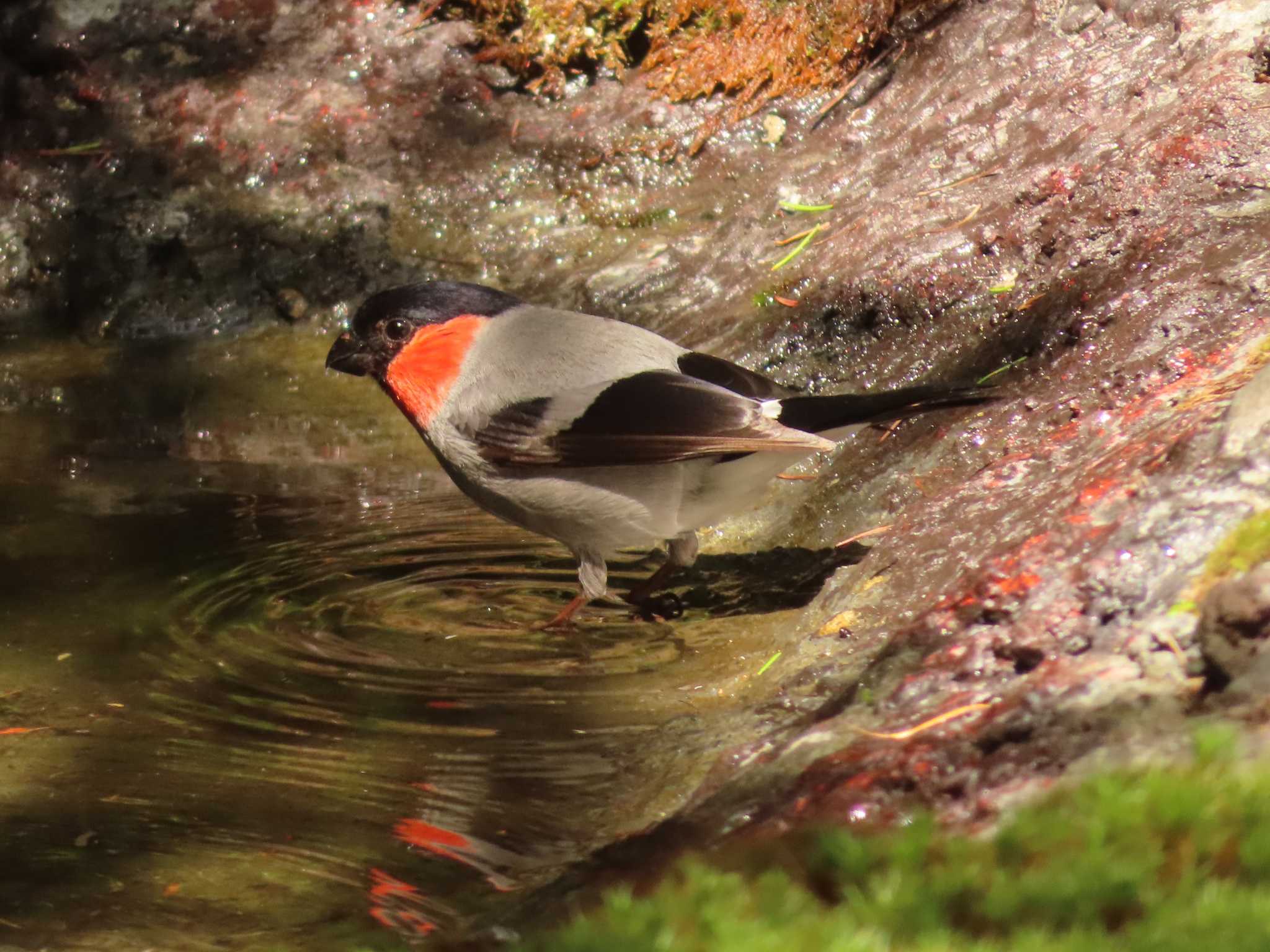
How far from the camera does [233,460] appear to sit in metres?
6.18

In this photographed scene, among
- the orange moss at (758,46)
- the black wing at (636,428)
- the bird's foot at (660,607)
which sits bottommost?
the bird's foot at (660,607)

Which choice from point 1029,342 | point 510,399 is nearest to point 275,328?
point 510,399

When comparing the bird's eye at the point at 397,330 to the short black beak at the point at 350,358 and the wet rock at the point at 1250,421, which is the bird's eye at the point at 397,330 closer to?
the short black beak at the point at 350,358

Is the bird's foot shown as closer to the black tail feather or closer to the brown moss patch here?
the black tail feather

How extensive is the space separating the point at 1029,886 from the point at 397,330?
3.58 metres

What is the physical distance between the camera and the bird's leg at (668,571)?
5.01 m

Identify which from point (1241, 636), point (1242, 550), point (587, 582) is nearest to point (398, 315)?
point (587, 582)

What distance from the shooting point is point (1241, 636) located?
254 centimetres

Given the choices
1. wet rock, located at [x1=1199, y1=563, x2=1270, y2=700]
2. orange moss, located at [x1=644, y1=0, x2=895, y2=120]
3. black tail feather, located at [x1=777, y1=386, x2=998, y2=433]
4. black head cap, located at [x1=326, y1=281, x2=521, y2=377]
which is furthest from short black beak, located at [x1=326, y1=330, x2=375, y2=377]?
wet rock, located at [x1=1199, y1=563, x2=1270, y2=700]

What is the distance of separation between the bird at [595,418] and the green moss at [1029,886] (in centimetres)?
211

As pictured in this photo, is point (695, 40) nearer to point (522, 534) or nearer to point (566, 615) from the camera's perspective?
point (522, 534)

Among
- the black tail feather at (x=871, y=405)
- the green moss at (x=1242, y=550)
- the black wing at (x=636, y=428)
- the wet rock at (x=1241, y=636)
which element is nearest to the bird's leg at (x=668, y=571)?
the black wing at (x=636, y=428)

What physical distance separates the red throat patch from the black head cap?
30 mm

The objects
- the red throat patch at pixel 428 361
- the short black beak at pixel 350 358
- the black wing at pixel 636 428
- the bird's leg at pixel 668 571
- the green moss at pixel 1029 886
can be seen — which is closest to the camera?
the green moss at pixel 1029 886
